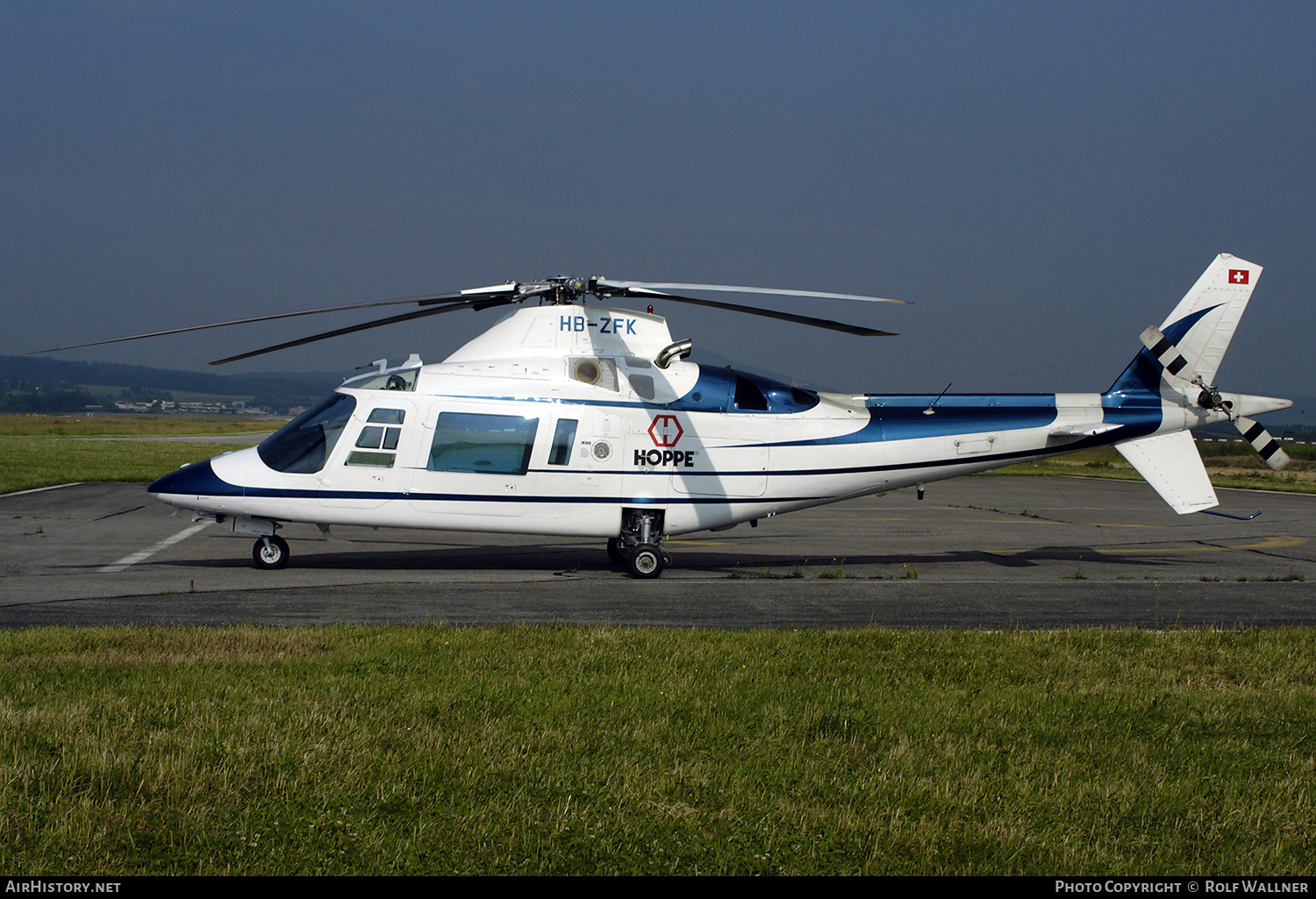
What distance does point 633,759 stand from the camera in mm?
5488

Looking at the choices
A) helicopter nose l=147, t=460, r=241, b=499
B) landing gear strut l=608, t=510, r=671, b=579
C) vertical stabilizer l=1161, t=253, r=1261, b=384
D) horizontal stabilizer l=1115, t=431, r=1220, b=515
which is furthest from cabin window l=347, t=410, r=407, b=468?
vertical stabilizer l=1161, t=253, r=1261, b=384

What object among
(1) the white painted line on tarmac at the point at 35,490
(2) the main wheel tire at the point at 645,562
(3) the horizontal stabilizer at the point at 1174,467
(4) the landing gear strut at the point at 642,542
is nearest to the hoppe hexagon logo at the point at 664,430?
(4) the landing gear strut at the point at 642,542

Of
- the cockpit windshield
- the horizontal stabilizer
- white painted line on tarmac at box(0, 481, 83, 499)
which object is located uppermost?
the cockpit windshield

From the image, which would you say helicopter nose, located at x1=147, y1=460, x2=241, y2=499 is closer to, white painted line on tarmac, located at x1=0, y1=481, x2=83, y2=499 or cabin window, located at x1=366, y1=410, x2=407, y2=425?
cabin window, located at x1=366, y1=410, x2=407, y2=425

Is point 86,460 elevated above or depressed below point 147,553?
below

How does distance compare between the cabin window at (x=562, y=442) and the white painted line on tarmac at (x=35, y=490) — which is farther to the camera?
the white painted line on tarmac at (x=35, y=490)

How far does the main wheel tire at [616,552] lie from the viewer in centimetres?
1497

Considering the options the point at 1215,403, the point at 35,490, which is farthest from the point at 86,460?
the point at 1215,403

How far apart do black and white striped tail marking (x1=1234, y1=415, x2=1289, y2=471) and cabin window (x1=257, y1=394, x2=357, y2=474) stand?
43.2ft

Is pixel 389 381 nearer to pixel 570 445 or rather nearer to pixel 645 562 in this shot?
pixel 570 445

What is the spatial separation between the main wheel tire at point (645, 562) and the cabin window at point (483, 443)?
1917 millimetres

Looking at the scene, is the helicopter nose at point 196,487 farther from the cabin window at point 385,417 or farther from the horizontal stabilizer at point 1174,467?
the horizontal stabilizer at point 1174,467

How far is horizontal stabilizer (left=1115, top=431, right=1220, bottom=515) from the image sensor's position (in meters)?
15.1

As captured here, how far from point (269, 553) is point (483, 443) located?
3368 millimetres
